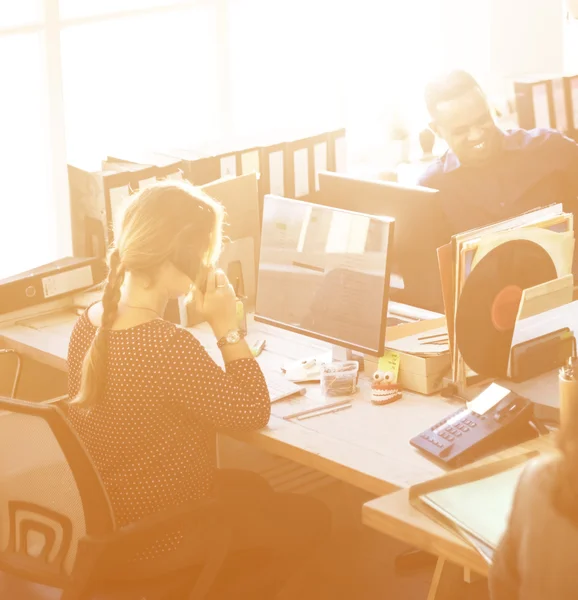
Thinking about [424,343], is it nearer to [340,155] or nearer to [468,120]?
[468,120]

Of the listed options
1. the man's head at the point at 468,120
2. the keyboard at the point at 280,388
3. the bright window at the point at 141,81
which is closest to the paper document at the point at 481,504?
the keyboard at the point at 280,388

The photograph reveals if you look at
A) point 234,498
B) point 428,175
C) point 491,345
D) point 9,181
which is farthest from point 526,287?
point 9,181

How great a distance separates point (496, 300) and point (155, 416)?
0.86m

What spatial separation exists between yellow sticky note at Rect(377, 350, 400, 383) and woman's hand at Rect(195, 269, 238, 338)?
0.40 metres

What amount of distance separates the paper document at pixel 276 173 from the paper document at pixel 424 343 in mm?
1109

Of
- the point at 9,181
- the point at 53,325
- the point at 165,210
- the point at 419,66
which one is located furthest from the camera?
the point at 419,66

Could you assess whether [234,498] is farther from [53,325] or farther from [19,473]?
[53,325]

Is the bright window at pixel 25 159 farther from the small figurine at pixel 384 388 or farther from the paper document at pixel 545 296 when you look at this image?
the paper document at pixel 545 296

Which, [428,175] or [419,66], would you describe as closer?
[428,175]

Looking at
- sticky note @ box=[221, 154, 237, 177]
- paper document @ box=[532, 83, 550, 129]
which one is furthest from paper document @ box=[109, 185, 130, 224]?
paper document @ box=[532, 83, 550, 129]

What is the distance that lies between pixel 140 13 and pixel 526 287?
2.36 meters

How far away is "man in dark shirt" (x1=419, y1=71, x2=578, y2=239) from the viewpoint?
381 cm

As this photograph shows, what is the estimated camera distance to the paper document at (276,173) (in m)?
3.96

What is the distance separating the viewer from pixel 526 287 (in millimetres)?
2812
